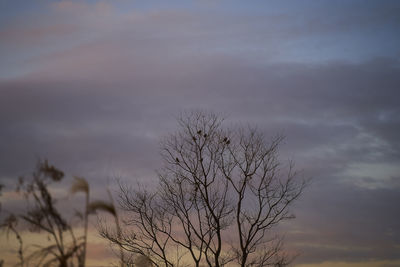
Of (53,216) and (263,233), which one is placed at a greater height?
(263,233)

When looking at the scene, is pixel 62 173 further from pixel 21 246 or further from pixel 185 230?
pixel 185 230

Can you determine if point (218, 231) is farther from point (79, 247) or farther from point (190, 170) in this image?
point (79, 247)

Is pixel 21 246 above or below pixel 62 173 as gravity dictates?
below

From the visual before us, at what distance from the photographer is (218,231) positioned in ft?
52.2

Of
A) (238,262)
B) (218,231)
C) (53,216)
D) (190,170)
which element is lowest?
(53,216)

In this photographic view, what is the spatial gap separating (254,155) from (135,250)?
5.14 m

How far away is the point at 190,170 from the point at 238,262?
3.49m

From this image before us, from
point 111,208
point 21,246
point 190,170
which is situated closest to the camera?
point 111,208

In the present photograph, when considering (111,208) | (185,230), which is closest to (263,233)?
(185,230)

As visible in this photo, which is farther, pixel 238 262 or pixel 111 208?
pixel 238 262

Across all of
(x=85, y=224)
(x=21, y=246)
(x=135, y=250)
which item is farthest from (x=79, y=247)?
(x=135, y=250)

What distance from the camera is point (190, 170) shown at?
16.5 m

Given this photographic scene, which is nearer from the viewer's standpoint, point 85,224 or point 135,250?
point 85,224

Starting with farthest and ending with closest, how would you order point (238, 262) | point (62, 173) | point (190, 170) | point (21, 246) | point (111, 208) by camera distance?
point (190, 170) < point (238, 262) < point (21, 246) < point (62, 173) < point (111, 208)
